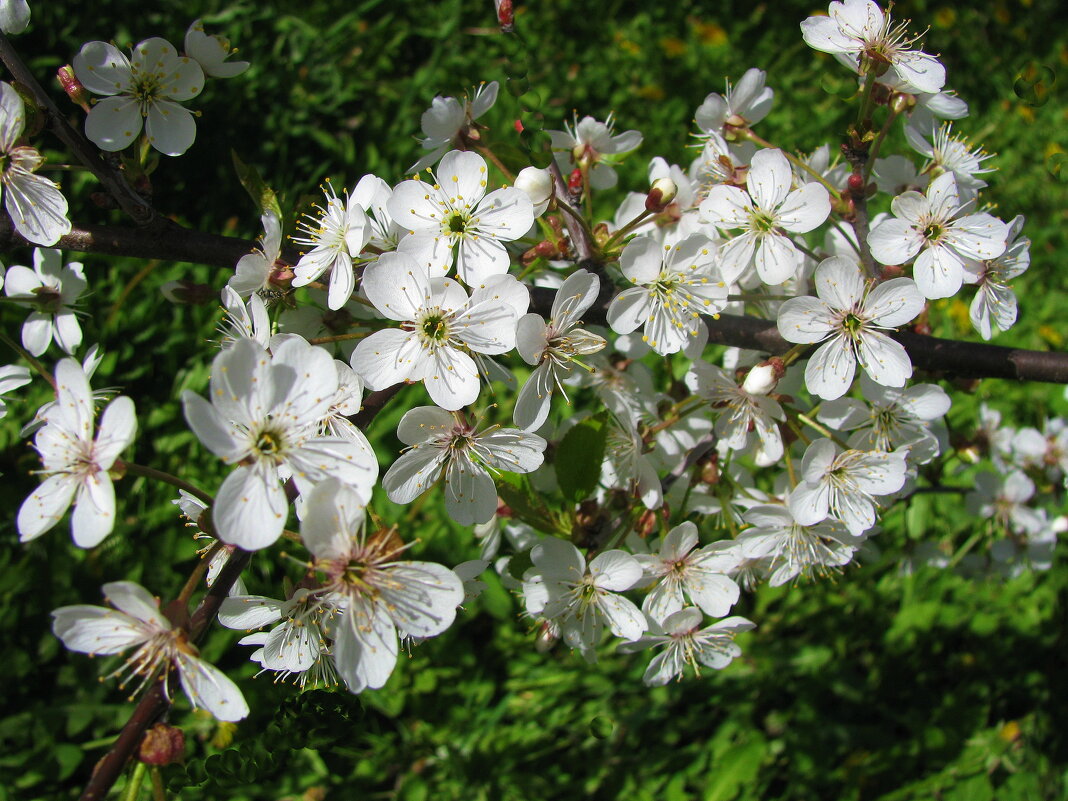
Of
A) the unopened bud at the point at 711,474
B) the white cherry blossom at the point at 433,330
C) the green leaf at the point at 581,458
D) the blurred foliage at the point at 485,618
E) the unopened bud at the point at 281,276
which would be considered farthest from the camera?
the blurred foliage at the point at 485,618

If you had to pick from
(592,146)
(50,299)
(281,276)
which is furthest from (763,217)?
(50,299)

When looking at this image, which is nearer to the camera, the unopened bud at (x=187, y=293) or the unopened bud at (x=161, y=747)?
the unopened bud at (x=161, y=747)

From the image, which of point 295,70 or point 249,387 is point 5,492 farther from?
point 295,70

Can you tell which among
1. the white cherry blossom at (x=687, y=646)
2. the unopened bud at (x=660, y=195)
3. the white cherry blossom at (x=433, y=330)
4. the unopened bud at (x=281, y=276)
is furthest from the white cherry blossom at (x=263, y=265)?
the white cherry blossom at (x=687, y=646)

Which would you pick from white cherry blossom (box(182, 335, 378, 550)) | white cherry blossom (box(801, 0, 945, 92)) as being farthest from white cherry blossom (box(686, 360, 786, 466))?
white cherry blossom (box(182, 335, 378, 550))

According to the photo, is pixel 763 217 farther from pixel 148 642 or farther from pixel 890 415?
pixel 148 642

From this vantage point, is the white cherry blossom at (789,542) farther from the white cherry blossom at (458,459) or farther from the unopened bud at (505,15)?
the unopened bud at (505,15)

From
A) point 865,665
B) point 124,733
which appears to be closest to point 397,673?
point 124,733
